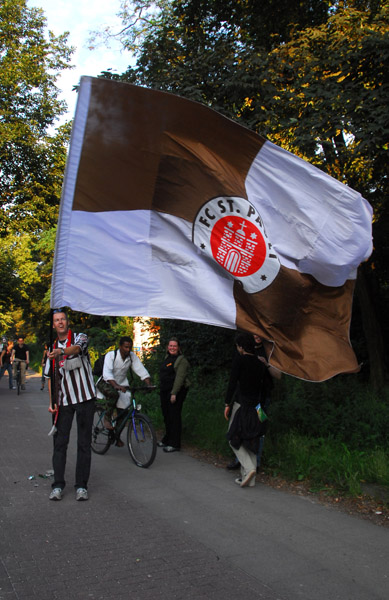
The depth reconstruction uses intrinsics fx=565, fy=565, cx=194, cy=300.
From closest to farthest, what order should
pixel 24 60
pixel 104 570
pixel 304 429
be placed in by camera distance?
pixel 104 570 → pixel 304 429 → pixel 24 60

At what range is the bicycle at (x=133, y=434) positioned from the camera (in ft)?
25.0

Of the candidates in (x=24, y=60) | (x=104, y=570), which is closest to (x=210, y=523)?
(x=104, y=570)

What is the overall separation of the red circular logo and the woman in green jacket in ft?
14.1

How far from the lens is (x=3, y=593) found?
3.75 meters

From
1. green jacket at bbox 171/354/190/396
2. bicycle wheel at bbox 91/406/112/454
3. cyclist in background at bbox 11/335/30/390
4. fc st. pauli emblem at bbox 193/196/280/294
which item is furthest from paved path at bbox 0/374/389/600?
cyclist in background at bbox 11/335/30/390

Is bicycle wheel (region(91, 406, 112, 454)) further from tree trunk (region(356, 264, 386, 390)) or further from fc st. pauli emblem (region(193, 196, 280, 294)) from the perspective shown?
tree trunk (region(356, 264, 386, 390))

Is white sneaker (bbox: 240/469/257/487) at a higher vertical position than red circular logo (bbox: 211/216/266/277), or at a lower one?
lower

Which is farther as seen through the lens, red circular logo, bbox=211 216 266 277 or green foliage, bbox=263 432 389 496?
green foliage, bbox=263 432 389 496

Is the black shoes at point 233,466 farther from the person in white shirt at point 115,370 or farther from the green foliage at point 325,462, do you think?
the person in white shirt at point 115,370

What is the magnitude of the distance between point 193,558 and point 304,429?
411cm

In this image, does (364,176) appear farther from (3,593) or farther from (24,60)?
(24,60)

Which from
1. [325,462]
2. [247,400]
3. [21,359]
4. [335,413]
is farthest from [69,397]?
[21,359]

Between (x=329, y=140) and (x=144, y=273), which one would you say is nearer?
(x=144, y=273)

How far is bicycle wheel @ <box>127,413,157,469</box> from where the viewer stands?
7590 mm
